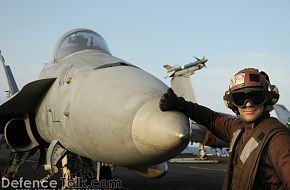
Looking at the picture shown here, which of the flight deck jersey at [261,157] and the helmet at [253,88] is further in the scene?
the helmet at [253,88]

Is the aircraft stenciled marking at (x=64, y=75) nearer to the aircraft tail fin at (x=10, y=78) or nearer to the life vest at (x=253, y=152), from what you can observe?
the life vest at (x=253, y=152)

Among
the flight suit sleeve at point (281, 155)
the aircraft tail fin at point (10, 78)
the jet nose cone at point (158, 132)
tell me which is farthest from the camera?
the aircraft tail fin at point (10, 78)

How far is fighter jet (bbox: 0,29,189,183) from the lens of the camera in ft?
11.0

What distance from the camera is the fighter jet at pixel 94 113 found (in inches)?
132

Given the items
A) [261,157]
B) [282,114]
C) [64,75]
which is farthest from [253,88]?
[282,114]

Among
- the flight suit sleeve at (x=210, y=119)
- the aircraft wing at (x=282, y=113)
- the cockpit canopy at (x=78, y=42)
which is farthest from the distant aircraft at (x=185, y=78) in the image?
the flight suit sleeve at (x=210, y=119)

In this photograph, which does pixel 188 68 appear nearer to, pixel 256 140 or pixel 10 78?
pixel 10 78

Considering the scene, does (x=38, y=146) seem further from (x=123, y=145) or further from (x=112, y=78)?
(x=123, y=145)

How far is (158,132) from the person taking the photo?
10.5ft

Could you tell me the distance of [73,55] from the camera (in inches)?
257

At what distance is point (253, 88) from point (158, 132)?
0.93m

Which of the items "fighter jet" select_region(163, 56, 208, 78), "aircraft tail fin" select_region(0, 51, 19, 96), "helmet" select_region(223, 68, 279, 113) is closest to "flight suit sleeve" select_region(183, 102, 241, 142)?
"helmet" select_region(223, 68, 279, 113)

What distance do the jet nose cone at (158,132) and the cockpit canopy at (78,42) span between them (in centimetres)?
351

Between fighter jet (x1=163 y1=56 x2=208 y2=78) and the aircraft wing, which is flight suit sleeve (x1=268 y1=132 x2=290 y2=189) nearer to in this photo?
the aircraft wing
